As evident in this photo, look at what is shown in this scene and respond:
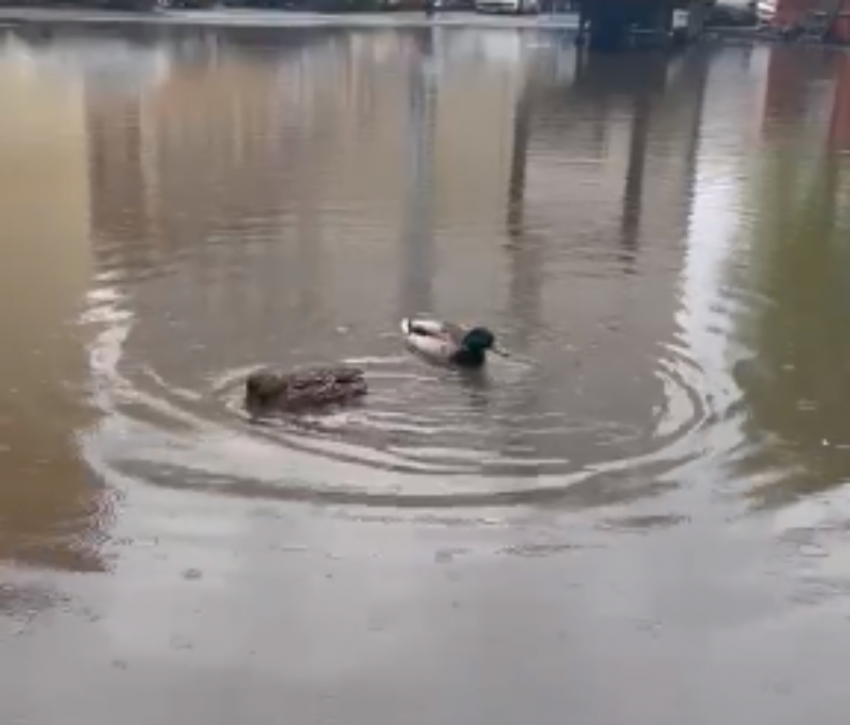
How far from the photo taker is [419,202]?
13773 millimetres

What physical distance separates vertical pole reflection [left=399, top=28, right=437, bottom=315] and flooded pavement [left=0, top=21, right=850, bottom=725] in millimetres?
67

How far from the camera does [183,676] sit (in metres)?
5.16

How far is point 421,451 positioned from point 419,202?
6960mm

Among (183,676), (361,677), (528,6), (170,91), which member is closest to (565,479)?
(361,677)

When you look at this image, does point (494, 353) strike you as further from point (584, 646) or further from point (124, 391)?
point (584, 646)

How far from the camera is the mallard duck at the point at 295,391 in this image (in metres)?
7.61

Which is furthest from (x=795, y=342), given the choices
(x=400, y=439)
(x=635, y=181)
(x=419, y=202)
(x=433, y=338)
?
(x=635, y=181)

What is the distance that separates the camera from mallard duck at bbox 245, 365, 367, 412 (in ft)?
25.0

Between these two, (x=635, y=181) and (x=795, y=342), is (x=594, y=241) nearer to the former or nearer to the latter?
(x=795, y=342)

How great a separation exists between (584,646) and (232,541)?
171 centimetres

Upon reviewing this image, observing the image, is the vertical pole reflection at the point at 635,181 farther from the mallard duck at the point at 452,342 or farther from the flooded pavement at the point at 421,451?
the mallard duck at the point at 452,342

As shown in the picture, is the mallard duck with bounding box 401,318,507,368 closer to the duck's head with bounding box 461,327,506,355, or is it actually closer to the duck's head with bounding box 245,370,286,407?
the duck's head with bounding box 461,327,506,355

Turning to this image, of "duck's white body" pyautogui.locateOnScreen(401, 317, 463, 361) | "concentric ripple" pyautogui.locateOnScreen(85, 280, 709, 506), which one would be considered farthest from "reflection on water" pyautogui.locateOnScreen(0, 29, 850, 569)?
"duck's white body" pyautogui.locateOnScreen(401, 317, 463, 361)

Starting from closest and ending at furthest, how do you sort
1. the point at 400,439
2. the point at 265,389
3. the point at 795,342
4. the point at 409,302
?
1. the point at 400,439
2. the point at 265,389
3. the point at 795,342
4. the point at 409,302
